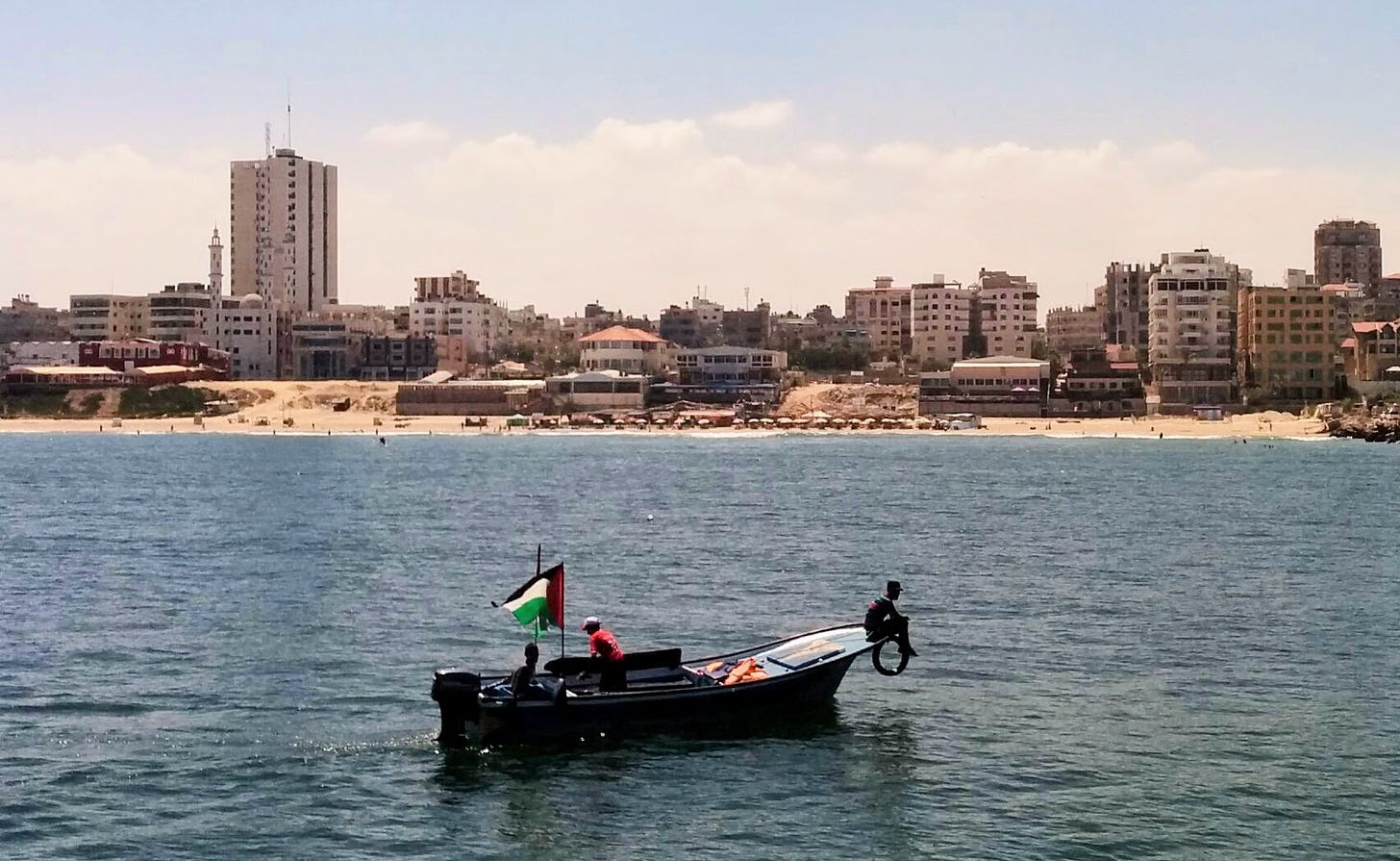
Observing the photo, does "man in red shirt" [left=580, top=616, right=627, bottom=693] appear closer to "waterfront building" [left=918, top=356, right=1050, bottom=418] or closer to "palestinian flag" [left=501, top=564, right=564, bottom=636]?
"palestinian flag" [left=501, top=564, right=564, bottom=636]

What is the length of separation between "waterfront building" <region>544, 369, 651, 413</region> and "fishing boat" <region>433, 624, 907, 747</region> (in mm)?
163537

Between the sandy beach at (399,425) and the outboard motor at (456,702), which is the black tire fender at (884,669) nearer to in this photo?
the outboard motor at (456,702)

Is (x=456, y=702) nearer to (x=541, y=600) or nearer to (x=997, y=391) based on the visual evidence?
(x=541, y=600)

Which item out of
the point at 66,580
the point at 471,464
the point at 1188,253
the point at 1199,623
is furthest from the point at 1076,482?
the point at 1188,253

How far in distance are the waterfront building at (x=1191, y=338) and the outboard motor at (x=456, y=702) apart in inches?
6358

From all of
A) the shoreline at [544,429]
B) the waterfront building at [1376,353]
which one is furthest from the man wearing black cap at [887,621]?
the waterfront building at [1376,353]

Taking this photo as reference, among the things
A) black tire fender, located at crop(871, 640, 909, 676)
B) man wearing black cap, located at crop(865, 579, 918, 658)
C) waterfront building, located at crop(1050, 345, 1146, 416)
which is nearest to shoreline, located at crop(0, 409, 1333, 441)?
waterfront building, located at crop(1050, 345, 1146, 416)

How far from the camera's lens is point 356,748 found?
30.6 m

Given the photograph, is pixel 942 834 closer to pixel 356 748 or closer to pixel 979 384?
pixel 356 748

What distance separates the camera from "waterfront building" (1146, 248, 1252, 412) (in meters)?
182

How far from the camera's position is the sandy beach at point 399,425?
553 ft

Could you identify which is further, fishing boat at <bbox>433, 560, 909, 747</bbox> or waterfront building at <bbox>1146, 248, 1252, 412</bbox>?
waterfront building at <bbox>1146, 248, 1252, 412</bbox>

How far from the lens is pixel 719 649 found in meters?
40.6

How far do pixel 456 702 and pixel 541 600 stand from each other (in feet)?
9.11
